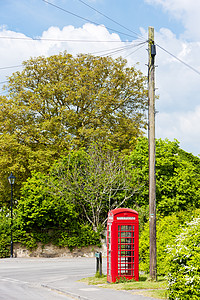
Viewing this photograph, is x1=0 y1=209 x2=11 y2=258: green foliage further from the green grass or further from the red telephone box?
the red telephone box

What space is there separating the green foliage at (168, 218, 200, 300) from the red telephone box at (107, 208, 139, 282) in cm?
384

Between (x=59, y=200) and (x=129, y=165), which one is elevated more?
(x=129, y=165)

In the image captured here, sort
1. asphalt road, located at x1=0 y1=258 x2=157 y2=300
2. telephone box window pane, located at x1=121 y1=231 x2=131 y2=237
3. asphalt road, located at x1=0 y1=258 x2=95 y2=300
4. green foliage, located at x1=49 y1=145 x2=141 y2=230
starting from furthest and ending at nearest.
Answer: green foliage, located at x1=49 y1=145 x2=141 y2=230, telephone box window pane, located at x1=121 y1=231 x2=131 y2=237, asphalt road, located at x1=0 y1=258 x2=95 y2=300, asphalt road, located at x1=0 y1=258 x2=157 y2=300

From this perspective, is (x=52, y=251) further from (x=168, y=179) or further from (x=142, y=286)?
(x=142, y=286)

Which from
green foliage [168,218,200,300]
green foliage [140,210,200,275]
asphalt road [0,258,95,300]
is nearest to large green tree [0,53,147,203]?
asphalt road [0,258,95,300]

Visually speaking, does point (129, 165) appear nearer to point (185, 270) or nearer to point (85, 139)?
point (85, 139)

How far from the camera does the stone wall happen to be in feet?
100.0

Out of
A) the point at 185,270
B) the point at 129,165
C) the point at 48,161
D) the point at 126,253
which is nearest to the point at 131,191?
the point at 129,165

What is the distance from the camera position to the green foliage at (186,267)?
9.95 meters

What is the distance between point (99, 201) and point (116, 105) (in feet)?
36.8

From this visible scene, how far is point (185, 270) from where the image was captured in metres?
10.4

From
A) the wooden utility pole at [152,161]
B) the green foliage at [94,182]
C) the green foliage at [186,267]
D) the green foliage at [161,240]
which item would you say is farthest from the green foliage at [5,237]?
the green foliage at [186,267]

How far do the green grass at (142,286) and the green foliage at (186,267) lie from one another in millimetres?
1273

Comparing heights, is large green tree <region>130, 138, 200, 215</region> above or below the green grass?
above
